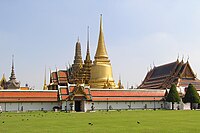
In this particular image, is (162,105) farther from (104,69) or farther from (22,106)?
(22,106)

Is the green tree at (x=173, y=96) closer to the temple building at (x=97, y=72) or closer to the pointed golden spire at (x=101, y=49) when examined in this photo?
the temple building at (x=97, y=72)

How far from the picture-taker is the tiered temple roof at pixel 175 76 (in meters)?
67.1

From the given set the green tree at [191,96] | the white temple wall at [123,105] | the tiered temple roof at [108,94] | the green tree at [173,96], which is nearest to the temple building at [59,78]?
the tiered temple roof at [108,94]

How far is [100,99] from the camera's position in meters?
53.2

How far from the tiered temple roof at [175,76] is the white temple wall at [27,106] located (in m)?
26.7

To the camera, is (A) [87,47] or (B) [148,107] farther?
(A) [87,47]

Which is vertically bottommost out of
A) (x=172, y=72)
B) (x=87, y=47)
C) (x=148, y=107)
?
(x=148, y=107)

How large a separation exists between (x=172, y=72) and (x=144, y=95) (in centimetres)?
1466

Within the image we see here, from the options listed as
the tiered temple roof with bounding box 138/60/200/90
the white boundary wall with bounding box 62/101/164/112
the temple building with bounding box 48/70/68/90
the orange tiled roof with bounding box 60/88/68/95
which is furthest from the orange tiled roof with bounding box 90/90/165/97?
the temple building with bounding box 48/70/68/90

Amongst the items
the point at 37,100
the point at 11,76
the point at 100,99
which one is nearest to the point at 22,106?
the point at 37,100

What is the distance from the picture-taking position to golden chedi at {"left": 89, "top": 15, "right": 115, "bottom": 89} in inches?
2682

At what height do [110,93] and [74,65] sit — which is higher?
[74,65]

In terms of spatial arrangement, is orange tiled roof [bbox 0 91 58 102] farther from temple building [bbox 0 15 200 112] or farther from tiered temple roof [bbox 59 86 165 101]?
tiered temple roof [bbox 59 86 165 101]

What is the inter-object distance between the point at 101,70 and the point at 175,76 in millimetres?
15079
